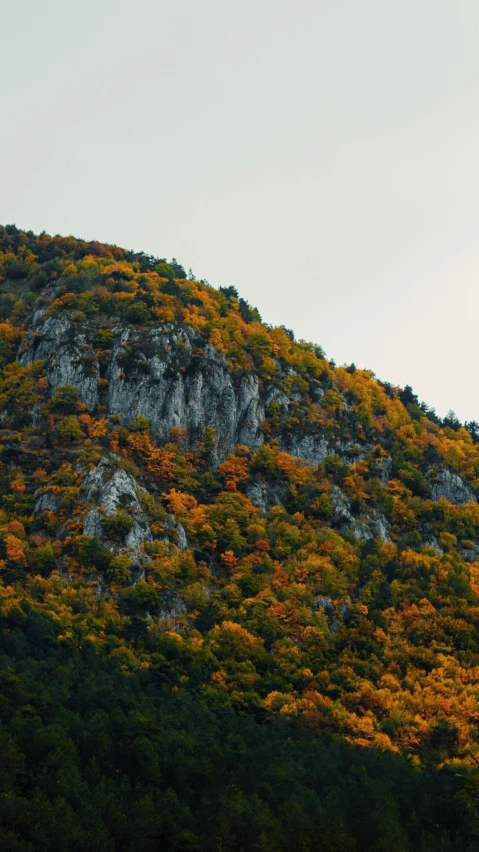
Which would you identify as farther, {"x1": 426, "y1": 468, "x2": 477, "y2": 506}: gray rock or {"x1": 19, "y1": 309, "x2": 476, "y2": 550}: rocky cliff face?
{"x1": 426, "y1": 468, "x2": 477, "y2": 506}: gray rock

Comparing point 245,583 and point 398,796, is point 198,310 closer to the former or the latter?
point 245,583

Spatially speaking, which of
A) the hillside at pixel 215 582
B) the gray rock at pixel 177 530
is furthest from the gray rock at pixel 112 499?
the gray rock at pixel 177 530

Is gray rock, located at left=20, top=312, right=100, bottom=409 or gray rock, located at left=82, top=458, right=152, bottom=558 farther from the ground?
gray rock, located at left=20, top=312, right=100, bottom=409

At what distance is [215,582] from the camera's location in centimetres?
8369

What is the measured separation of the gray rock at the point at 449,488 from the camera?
112 m

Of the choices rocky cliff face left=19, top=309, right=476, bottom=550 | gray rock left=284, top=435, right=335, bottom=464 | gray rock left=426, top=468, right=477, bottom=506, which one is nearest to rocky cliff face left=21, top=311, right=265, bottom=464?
rocky cliff face left=19, top=309, right=476, bottom=550

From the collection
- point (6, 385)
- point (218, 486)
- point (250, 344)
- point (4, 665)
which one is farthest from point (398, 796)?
point (250, 344)

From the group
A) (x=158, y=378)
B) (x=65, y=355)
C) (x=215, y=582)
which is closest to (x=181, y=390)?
(x=158, y=378)

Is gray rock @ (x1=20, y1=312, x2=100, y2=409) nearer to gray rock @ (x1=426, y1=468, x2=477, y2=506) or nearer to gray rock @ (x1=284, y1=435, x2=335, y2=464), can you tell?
gray rock @ (x1=284, y1=435, x2=335, y2=464)

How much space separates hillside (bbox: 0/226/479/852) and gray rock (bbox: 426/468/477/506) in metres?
0.38

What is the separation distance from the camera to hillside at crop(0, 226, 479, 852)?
47125 millimetres

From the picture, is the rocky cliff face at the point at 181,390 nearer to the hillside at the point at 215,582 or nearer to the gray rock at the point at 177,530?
the hillside at the point at 215,582

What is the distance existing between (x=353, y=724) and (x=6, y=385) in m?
63.0

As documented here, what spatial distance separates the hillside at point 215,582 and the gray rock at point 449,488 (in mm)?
384
